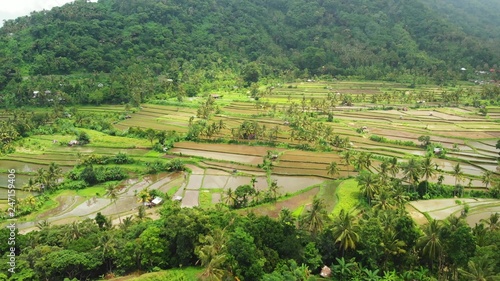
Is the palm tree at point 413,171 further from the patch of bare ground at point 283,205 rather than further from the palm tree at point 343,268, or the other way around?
the palm tree at point 343,268

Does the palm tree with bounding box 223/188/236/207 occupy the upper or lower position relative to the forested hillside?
lower

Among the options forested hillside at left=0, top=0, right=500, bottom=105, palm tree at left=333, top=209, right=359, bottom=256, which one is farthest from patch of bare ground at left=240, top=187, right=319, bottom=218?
forested hillside at left=0, top=0, right=500, bottom=105

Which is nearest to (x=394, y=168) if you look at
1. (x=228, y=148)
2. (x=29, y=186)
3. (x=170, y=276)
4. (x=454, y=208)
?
(x=454, y=208)

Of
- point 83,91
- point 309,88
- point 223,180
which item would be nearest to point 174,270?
point 223,180

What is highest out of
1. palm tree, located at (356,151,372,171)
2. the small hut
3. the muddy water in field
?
palm tree, located at (356,151,372,171)

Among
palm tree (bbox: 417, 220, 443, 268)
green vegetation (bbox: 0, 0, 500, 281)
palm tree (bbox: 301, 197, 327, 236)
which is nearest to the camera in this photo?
palm tree (bbox: 417, 220, 443, 268)

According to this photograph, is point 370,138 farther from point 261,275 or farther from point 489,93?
point 489,93

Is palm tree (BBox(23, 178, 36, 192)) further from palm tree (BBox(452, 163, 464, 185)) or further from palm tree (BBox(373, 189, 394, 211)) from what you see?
palm tree (BBox(452, 163, 464, 185))
